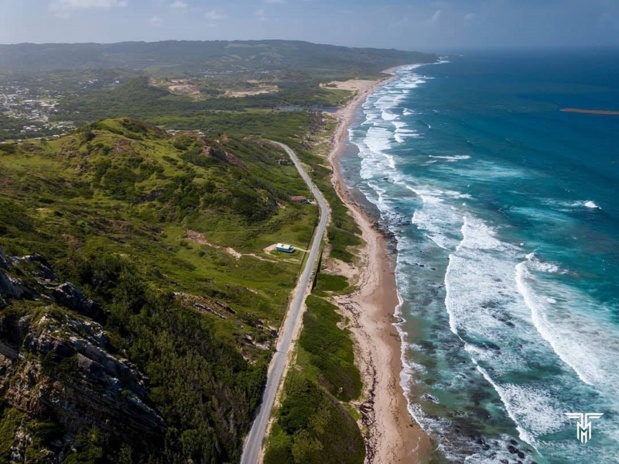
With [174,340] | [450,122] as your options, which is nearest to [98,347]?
[174,340]

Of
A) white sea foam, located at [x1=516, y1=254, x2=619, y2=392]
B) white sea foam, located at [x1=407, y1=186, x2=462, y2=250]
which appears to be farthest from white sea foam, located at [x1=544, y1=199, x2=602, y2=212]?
white sea foam, located at [x1=516, y1=254, x2=619, y2=392]

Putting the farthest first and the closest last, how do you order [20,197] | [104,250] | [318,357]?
[20,197] → [104,250] → [318,357]

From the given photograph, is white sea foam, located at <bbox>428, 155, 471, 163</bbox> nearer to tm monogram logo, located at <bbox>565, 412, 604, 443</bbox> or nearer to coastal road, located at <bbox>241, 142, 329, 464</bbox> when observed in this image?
coastal road, located at <bbox>241, 142, 329, 464</bbox>

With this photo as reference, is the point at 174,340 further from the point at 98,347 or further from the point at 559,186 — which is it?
the point at 559,186

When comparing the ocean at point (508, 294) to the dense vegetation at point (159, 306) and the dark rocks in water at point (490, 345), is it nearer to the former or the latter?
the dark rocks in water at point (490, 345)

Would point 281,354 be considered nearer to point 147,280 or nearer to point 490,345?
point 147,280
